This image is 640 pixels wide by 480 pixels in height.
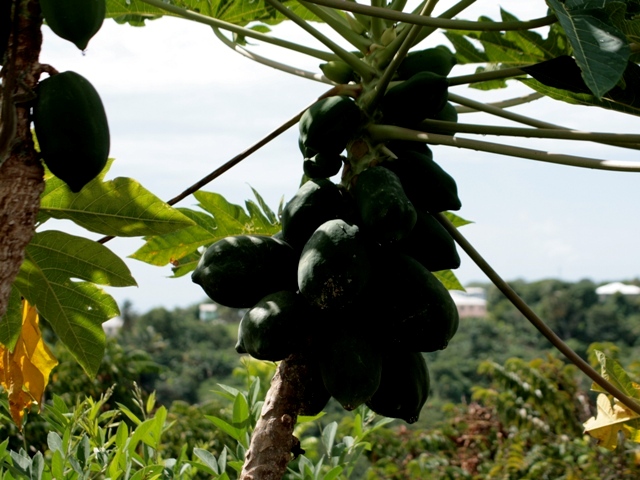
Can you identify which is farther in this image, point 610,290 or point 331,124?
point 610,290

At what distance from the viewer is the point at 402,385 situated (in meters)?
1.42

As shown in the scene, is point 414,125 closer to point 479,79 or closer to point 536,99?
point 479,79

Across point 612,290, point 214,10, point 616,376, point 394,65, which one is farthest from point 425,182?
point 612,290

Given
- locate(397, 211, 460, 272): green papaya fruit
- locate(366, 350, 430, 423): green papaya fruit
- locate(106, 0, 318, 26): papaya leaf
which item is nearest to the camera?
locate(366, 350, 430, 423): green papaya fruit

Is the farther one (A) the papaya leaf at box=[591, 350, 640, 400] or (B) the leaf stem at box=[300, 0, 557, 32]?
(A) the papaya leaf at box=[591, 350, 640, 400]

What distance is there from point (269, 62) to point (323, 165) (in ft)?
1.84

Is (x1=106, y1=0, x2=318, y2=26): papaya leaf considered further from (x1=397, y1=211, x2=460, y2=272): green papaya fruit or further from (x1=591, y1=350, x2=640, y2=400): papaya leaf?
(x1=591, y1=350, x2=640, y2=400): papaya leaf

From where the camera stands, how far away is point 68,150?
109cm

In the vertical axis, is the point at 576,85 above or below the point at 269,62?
above

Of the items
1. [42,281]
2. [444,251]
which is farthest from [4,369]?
[444,251]

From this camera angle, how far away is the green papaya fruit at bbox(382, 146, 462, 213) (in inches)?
60.9

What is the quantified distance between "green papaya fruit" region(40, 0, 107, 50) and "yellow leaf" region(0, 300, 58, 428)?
76 centimetres

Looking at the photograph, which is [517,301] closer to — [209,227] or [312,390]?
[312,390]

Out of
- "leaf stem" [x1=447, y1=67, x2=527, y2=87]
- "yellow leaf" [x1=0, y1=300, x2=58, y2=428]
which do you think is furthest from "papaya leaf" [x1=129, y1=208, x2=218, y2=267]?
"leaf stem" [x1=447, y1=67, x2=527, y2=87]
